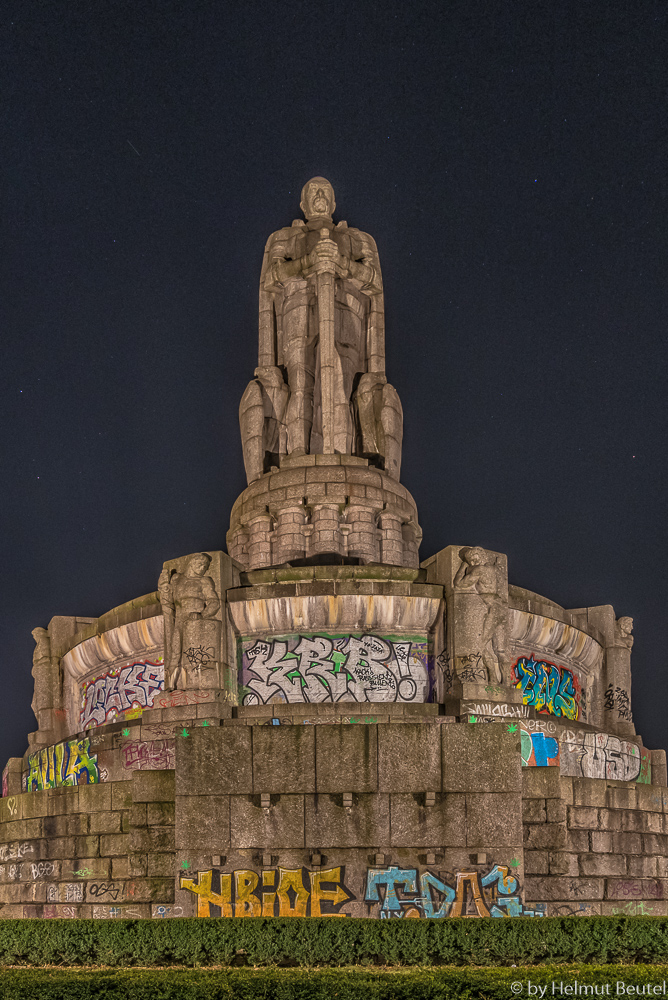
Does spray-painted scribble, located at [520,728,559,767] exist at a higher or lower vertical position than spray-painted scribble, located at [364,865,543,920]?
higher

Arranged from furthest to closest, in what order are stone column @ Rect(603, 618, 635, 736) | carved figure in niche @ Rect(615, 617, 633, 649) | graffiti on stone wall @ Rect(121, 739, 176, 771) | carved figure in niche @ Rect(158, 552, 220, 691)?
carved figure in niche @ Rect(615, 617, 633, 649)
stone column @ Rect(603, 618, 635, 736)
carved figure in niche @ Rect(158, 552, 220, 691)
graffiti on stone wall @ Rect(121, 739, 176, 771)

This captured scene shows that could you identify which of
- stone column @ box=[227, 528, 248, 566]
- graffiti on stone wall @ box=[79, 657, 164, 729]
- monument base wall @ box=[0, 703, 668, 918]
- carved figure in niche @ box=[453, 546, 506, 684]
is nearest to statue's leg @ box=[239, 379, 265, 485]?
stone column @ box=[227, 528, 248, 566]

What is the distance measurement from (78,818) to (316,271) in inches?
616

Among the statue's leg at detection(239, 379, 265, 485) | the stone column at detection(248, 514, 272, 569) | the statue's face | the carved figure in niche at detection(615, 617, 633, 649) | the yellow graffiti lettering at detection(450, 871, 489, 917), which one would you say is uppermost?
the statue's leg at detection(239, 379, 265, 485)

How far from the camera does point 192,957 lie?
10.4 meters

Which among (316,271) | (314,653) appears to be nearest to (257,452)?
(316,271)

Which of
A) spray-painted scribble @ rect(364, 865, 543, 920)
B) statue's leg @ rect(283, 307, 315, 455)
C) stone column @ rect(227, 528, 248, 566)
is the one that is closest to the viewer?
spray-painted scribble @ rect(364, 865, 543, 920)

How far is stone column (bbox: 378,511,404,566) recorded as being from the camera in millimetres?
23594

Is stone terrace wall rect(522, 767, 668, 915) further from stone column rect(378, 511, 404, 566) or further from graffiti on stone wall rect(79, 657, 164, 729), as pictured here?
stone column rect(378, 511, 404, 566)

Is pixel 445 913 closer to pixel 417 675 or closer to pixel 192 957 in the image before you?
pixel 192 957

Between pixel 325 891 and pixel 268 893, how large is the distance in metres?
0.77

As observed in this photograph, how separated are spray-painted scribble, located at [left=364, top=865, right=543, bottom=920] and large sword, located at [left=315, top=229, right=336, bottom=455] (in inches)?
506

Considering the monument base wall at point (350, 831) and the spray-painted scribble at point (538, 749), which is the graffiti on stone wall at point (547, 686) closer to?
the spray-painted scribble at point (538, 749)

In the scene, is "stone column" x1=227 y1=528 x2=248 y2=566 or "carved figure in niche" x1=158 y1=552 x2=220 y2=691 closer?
"carved figure in niche" x1=158 y1=552 x2=220 y2=691
